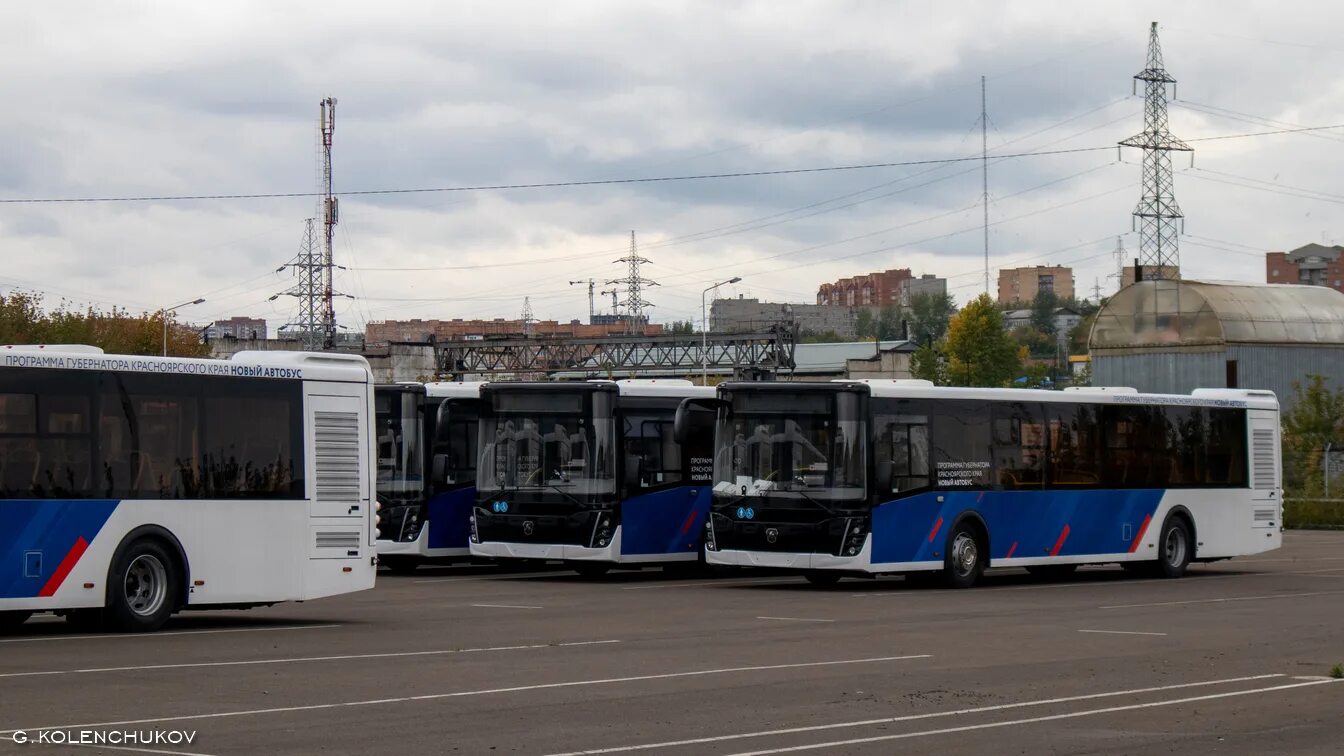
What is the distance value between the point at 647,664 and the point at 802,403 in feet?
33.4

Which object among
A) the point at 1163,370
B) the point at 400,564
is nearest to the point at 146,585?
the point at 400,564

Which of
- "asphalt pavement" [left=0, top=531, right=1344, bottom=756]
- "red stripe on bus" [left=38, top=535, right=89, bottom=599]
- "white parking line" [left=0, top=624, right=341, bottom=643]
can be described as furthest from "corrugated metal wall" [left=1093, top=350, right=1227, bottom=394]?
"red stripe on bus" [left=38, top=535, right=89, bottom=599]

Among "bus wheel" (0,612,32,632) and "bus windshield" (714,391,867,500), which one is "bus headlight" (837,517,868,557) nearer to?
Answer: "bus windshield" (714,391,867,500)

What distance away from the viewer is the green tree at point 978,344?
319 ft

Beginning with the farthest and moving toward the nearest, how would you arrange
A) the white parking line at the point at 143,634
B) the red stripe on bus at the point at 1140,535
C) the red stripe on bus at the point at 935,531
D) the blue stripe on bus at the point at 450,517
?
the blue stripe on bus at the point at 450,517 < the red stripe on bus at the point at 1140,535 < the red stripe on bus at the point at 935,531 < the white parking line at the point at 143,634

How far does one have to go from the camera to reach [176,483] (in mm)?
17234

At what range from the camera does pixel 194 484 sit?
1741 centimetres

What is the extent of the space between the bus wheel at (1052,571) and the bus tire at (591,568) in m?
7.18

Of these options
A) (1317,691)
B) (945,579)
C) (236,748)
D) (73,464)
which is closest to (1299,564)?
(945,579)

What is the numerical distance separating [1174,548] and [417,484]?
12.7 metres

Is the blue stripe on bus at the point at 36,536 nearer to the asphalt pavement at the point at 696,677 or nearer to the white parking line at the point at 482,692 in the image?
the asphalt pavement at the point at 696,677

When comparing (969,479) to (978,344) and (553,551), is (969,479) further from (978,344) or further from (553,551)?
(978,344)

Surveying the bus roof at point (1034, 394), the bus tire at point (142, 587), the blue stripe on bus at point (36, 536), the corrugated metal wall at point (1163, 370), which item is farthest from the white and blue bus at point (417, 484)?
the corrugated metal wall at point (1163, 370)

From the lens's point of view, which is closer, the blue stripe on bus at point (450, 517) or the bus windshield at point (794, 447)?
the bus windshield at point (794, 447)
